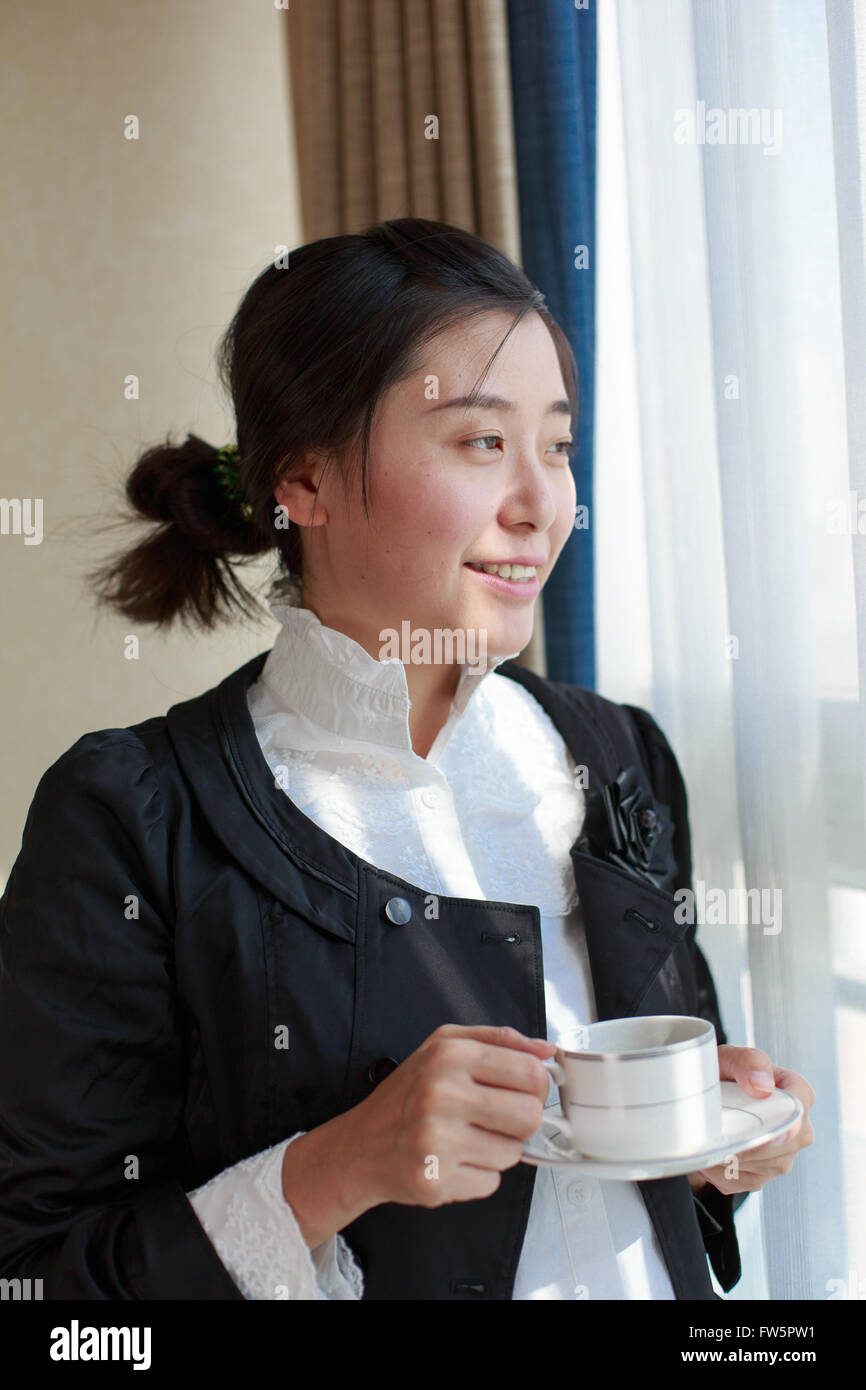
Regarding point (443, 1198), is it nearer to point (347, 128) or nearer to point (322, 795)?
point (322, 795)

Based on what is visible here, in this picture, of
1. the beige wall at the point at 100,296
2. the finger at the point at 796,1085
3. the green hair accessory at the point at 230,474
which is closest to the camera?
the finger at the point at 796,1085

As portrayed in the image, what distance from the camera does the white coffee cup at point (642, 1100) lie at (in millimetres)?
861

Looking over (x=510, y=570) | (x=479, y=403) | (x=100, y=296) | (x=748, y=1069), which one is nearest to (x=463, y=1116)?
(x=748, y=1069)

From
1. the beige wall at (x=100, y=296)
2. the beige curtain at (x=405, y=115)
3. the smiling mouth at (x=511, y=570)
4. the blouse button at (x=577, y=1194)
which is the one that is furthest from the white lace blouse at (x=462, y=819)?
the beige wall at (x=100, y=296)

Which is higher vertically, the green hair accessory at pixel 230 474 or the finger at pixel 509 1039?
the green hair accessory at pixel 230 474

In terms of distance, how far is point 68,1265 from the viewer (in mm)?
955

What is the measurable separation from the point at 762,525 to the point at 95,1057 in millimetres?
824

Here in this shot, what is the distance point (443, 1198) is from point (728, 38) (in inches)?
44.6

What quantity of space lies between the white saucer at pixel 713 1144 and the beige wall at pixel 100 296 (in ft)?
4.98

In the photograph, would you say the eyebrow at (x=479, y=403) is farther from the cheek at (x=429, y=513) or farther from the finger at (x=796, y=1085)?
the finger at (x=796, y=1085)

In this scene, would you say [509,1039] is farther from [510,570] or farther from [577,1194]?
[510,570]

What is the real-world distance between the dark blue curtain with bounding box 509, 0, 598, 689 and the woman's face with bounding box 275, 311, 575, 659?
0.40 meters
